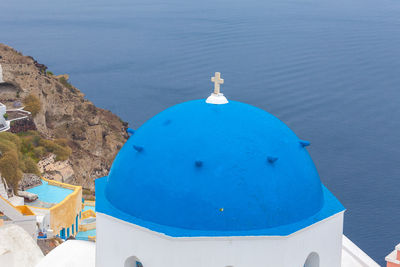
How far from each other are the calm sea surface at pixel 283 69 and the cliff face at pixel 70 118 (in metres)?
4.35

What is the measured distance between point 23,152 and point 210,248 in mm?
24241

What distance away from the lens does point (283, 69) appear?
5072cm

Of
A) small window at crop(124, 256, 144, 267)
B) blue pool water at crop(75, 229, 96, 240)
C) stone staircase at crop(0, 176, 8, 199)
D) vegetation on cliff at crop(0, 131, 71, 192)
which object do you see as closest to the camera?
small window at crop(124, 256, 144, 267)

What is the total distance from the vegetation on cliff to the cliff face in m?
1.51

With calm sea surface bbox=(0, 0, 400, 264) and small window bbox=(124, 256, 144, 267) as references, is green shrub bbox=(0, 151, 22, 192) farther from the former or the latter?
small window bbox=(124, 256, 144, 267)

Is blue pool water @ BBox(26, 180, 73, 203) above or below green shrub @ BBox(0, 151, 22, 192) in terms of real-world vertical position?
below

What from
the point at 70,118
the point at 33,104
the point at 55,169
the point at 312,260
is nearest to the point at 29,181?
the point at 55,169

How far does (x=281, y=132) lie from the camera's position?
8203 millimetres

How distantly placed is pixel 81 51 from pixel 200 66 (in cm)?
1736

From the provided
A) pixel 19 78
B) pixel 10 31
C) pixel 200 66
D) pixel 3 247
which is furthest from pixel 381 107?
pixel 10 31

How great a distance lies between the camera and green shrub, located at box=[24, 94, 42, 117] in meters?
34.9

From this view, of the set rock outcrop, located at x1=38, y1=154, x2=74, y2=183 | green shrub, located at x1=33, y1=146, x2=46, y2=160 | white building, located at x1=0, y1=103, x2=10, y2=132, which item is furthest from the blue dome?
white building, located at x1=0, y1=103, x2=10, y2=132

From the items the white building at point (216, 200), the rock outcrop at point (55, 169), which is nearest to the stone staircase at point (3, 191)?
the rock outcrop at point (55, 169)

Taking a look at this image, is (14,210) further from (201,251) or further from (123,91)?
(123,91)
